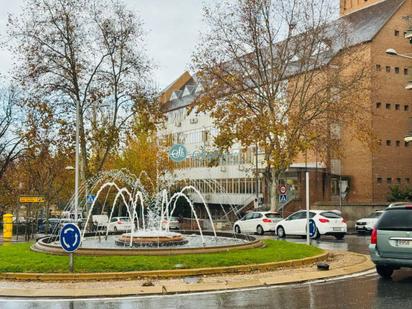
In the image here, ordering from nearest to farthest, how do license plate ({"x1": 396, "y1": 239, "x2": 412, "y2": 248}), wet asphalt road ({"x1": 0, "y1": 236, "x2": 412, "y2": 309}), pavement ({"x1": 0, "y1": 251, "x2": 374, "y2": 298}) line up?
wet asphalt road ({"x1": 0, "y1": 236, "x2": 412, "y2": 309}) → pavement ({"x1": 0, "y1": 251, "x2": 374, "y2": 298}) → license plate ({"x1": 396, "y1": 239, "x2": 412, "y2": 248})

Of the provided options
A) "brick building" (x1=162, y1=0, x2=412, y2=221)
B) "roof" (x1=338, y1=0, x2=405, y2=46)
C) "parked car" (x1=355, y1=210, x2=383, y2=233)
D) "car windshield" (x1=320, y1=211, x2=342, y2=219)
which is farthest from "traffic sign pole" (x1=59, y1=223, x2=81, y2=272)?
"roof" (x1=338, y1=0, x2=405, y2=46)

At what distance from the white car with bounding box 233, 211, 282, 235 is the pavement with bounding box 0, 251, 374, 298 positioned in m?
19.6

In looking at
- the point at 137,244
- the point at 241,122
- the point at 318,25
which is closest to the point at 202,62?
the point at 241,122

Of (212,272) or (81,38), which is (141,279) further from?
(81,38)

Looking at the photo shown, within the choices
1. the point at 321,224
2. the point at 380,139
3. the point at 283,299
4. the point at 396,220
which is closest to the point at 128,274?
the point at 283,299

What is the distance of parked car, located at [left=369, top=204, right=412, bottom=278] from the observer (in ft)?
40.8

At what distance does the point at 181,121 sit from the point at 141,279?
6517cm

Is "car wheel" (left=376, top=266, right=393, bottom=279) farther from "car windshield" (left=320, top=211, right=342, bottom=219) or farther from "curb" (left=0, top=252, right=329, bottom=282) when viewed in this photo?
"car windshield" (left=320, top=211, right=342, bottom=219)

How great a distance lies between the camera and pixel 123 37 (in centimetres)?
3409

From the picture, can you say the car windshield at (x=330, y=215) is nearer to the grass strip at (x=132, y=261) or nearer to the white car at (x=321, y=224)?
the white car at (x=321, y=224)

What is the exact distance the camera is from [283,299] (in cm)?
1069

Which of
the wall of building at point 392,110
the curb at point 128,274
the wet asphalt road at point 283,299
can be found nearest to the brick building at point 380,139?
the wall of building at point 392,110

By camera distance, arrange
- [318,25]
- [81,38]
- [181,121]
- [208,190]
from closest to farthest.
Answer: [81,38], [318,25], [208,190], [181,121]

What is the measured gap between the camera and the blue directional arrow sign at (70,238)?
1367 centimetres
